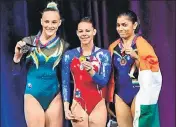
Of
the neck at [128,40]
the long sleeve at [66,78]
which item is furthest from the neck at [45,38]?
the neck at [128,40]

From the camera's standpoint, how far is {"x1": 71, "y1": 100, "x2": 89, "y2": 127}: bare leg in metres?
1.96

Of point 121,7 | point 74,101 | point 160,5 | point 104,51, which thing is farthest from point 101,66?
point 160,5

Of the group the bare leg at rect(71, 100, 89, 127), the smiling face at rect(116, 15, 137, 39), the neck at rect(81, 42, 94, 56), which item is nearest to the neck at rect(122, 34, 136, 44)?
the smiling face at rect(116, 15, 137, 39)

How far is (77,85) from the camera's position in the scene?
6.46 ft

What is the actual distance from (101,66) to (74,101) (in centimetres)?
20

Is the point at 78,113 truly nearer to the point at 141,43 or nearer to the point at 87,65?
the point at 87,65

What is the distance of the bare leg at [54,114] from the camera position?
1.99 meters

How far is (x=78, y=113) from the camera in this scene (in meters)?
1.97

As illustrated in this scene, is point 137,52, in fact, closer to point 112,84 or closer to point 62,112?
point 112,84

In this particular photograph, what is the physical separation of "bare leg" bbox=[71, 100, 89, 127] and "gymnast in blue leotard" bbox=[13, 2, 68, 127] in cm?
7

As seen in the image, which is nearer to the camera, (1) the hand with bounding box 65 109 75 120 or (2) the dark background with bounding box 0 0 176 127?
(1) the hand with bounding box 65 109 75 120

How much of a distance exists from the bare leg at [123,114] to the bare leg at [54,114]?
0.89 ft

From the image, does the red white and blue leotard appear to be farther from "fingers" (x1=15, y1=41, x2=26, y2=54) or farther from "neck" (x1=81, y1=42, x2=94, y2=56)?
"fingers" (x1=15, y1=41, x2=26, y2=54)

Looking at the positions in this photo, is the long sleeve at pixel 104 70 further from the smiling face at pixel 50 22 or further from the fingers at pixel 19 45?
the fingers at pixel 19 45
